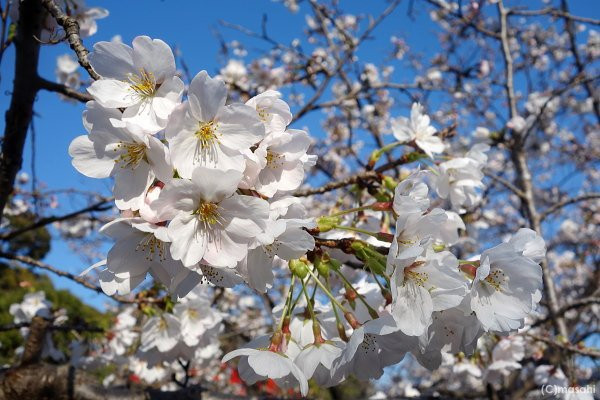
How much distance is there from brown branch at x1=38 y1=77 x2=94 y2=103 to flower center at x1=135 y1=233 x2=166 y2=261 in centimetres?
55

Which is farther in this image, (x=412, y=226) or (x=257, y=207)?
(x=412, y=226)

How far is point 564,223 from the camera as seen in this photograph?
10.5 meters

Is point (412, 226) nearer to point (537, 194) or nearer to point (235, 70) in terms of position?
point (235, 70)

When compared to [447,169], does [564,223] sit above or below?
above

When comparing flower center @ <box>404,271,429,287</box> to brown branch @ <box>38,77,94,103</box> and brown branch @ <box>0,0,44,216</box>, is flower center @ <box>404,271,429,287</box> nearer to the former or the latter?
brown branch @ <box>38,77,94,103</box>

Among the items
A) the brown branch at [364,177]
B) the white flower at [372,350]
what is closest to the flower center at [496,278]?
the white flower at [372,350]

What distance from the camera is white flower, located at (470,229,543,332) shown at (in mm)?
1019

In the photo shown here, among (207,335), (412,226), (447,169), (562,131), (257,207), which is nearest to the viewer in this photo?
(257,207)

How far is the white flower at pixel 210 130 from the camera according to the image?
3.13ft

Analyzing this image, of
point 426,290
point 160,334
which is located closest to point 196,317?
point 160,334

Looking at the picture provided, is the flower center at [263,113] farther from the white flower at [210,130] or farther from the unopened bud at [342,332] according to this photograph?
the unopened bud at [342,332]

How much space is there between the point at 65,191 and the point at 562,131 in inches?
356

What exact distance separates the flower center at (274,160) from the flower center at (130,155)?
0.94 feet

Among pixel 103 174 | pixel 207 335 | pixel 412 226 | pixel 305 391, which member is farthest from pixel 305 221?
pixel 207 335
